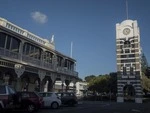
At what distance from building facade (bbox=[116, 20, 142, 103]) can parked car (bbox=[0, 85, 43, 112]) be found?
40.8m

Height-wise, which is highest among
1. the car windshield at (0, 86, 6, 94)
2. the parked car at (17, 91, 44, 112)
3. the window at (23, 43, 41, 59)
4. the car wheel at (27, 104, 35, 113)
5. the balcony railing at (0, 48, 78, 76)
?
the window at (23, 43, 41, 59)

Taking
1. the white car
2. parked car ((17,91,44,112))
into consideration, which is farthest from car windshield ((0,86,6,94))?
the white car

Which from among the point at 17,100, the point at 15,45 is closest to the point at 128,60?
the point at 15,45

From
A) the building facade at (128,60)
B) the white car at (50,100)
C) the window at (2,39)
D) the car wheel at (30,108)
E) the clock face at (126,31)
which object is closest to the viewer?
the car wheel at (30,108)

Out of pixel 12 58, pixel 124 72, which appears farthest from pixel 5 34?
pixel 124 72

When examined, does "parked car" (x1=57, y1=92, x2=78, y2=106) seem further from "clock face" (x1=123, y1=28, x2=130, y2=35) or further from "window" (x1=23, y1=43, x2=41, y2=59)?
"clock face" (x1=123, y1=28, x2=130, y2=35)

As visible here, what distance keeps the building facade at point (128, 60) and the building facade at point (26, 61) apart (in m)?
21.6

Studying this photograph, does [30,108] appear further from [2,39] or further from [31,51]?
[31,51]

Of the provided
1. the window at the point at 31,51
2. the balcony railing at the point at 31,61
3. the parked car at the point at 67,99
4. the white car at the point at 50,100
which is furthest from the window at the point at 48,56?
the white car at the point at 50,100

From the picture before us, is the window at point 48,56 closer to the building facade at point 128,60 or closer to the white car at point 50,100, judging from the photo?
the white car at point 50,100

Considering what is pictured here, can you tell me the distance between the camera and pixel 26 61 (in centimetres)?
2736

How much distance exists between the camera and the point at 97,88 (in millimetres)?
66812

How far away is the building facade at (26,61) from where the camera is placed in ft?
80.9

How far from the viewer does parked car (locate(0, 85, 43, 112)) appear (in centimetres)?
1466
